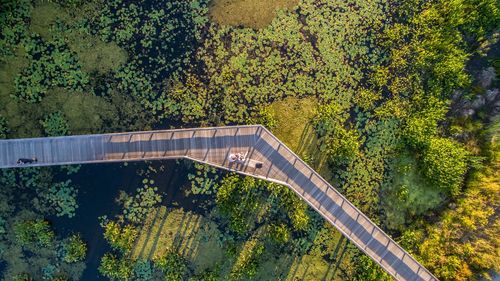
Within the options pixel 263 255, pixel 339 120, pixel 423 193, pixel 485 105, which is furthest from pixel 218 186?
pixel 485 105

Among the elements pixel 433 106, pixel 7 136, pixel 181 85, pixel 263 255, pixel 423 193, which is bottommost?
pixel 263 255

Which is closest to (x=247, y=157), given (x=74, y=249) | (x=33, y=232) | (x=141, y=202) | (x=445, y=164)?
(x=141, y=202)

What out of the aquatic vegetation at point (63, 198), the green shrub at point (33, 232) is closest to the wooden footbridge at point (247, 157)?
the aquatic vegetation at point (63, 198)

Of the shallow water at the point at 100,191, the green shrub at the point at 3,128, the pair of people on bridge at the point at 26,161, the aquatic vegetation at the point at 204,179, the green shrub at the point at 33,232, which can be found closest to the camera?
the pair of people on bridge at the point at 26,161

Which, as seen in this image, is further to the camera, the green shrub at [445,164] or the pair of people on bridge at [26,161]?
the green shrub at [445,164]

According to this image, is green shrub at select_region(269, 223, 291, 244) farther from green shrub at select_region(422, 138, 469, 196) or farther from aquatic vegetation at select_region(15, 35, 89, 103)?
aquatic vegetation at select_region(15, 35, 89, 103)

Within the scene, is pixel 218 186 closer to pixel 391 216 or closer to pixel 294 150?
pixel 294 150

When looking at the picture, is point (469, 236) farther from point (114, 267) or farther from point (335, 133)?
point (114, 267)

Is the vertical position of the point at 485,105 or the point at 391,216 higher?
the point at 485,105

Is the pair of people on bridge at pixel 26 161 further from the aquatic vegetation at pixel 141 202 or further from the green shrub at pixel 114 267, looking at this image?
the green shrub at pixel 114 267
